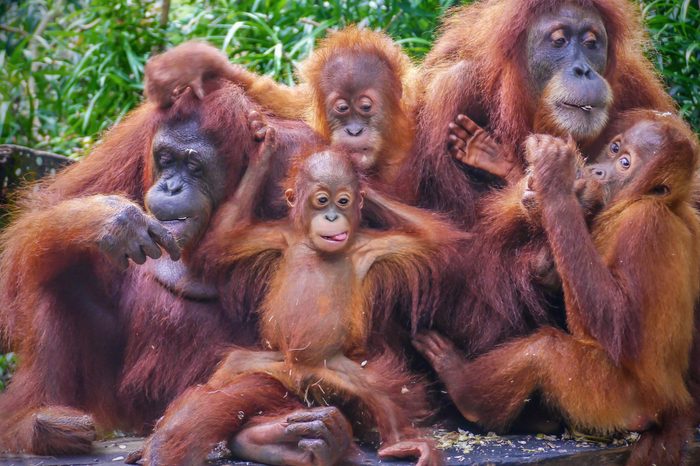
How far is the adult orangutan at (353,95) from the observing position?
389cm

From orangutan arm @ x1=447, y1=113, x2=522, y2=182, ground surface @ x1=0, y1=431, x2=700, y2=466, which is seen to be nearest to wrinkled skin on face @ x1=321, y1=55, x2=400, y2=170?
orangutan arm @ x1=447, y1=113, x2=522, y2=182

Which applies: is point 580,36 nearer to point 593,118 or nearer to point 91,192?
point 593,118

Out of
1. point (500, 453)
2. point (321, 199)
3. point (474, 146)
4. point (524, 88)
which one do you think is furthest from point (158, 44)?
point (500, 453)

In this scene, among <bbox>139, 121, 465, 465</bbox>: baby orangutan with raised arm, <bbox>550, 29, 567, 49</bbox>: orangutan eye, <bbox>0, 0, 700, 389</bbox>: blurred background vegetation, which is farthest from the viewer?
<bbox>0, 0, 700, 389</bbox>: blurred background vegetation

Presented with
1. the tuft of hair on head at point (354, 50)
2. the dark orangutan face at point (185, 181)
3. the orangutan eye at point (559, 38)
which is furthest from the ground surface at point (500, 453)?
the tuft of hair on head at point (354, 50)

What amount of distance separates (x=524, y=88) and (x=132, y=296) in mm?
1525

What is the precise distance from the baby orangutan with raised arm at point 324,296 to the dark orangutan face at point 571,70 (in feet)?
1.74

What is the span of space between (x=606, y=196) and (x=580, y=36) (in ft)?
1.90

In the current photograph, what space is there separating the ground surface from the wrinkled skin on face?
1.08m

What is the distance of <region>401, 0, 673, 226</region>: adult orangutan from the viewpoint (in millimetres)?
3617

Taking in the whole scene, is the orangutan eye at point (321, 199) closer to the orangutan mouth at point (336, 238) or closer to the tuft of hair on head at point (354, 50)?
the orangutan mouth at point (336, 238)

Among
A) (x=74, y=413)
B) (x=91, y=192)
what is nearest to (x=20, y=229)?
(x=91, y=192)

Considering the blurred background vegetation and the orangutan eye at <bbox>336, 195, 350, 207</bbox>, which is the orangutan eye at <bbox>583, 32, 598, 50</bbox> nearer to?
the orangutan eye at <bbox>336, 195, 350, 207</bbox>

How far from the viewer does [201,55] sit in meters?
3.71
